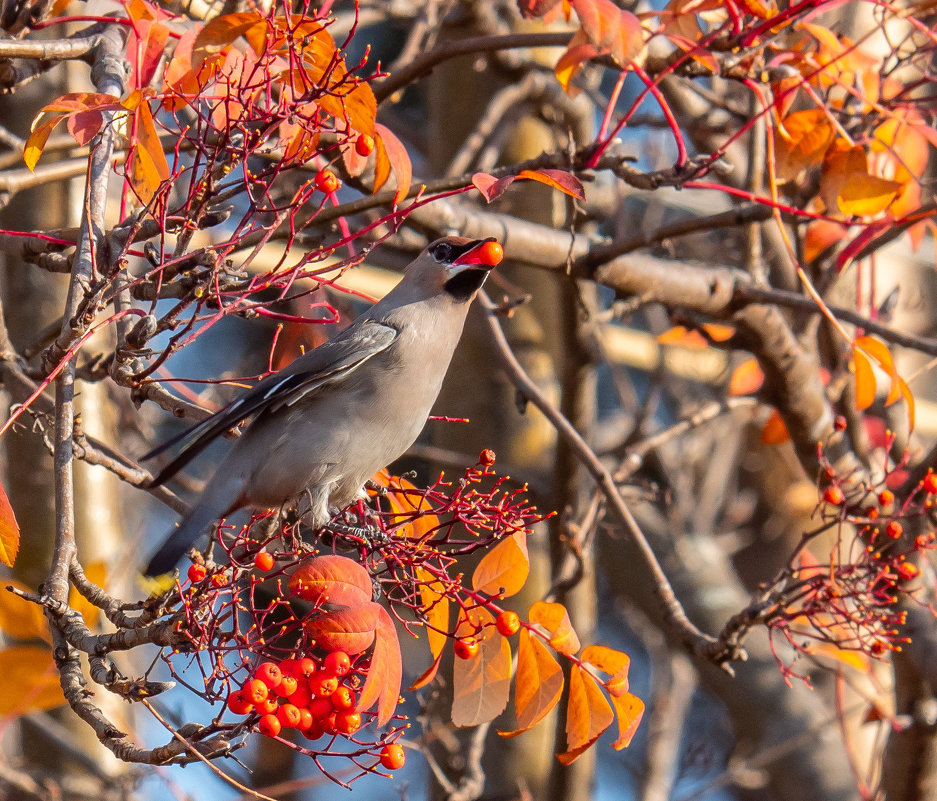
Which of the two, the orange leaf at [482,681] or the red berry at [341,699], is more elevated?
the red berry at [341,699]

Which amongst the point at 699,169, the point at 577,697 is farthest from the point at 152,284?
the point at 699,169

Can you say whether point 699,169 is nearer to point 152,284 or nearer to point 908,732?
point 152,284

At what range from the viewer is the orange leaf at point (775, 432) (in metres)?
4.34

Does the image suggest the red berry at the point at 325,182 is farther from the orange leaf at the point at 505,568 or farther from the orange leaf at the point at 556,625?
the orange leaf at the point at 556,625

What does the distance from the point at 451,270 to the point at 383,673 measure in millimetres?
1282

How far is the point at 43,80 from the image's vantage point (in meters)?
4.16

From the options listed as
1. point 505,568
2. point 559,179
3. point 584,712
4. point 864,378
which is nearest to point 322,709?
point 505,568

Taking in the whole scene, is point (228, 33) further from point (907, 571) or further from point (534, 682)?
point (907, 571)

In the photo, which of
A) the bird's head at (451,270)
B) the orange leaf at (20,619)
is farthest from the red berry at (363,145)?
the orange leaf at (20,619)

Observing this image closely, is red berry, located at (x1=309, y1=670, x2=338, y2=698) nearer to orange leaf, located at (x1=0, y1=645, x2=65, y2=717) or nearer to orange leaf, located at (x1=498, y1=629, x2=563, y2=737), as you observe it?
orange leaf, located at (x1=498, y1=629, x2=563, y2=737)

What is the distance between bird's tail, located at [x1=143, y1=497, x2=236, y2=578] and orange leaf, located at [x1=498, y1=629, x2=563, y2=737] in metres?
0.76

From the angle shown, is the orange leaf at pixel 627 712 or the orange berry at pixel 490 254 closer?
the orange leaf at pixel 627 712

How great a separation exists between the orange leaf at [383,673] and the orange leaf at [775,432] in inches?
106

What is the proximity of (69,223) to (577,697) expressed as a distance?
2.73m
